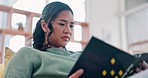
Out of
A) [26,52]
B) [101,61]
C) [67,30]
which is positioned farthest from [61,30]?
[101,61]

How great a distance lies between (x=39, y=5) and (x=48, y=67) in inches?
98.2

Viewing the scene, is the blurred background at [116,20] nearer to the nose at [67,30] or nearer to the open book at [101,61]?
the nose at [67,30]

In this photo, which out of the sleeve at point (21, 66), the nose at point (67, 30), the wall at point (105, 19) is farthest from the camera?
the wall at point (105, 19)

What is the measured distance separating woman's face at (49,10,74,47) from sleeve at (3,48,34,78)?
7.1 inches

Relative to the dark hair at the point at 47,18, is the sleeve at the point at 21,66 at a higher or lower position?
lower

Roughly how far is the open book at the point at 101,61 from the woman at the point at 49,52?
0.27 m

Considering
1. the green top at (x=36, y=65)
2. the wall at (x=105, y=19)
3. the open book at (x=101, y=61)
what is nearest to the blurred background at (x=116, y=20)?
the wall at (x=105, y=19)

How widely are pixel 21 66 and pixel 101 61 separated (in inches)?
14.1

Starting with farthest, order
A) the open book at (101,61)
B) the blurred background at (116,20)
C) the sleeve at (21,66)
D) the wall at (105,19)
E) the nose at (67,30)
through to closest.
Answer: the wall at (105,19)
the blurred background at (116,20)
the nose at (67,30)
the sleeve at (21,66)
the open book at (101,61)

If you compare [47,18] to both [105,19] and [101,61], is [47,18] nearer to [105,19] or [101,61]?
[101,61]

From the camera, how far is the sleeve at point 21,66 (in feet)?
3.12

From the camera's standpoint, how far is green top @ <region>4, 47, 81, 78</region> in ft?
3.16

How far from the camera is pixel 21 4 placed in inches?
126

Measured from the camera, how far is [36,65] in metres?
1.03
